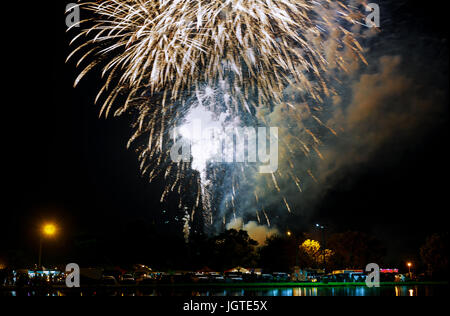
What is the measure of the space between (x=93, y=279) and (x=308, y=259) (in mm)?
43957

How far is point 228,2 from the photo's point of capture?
17875 mm

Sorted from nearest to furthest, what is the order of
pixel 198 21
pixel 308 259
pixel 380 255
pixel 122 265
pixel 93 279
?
pixel 198 21
pixel 93 279
pixel 122 265
pixel 308 259
pixel 380 255

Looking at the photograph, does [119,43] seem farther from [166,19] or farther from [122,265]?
[122,265]

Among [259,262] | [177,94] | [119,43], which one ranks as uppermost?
[119,43]

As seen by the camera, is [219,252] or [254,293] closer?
[254,293]

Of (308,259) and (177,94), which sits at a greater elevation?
(177,94)

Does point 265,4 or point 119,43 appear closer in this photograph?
point 265,4

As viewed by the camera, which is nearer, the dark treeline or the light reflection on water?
the light reflection on water

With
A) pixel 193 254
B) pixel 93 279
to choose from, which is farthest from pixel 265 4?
pixel 193 254

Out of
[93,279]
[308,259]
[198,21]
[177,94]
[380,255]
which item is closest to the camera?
[198,21]

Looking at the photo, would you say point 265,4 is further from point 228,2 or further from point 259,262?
point 259,262

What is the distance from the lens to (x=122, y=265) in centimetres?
5981

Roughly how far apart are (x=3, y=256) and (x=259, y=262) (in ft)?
131

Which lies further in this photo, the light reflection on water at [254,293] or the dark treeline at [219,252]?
the dark treeline at [219,252]
